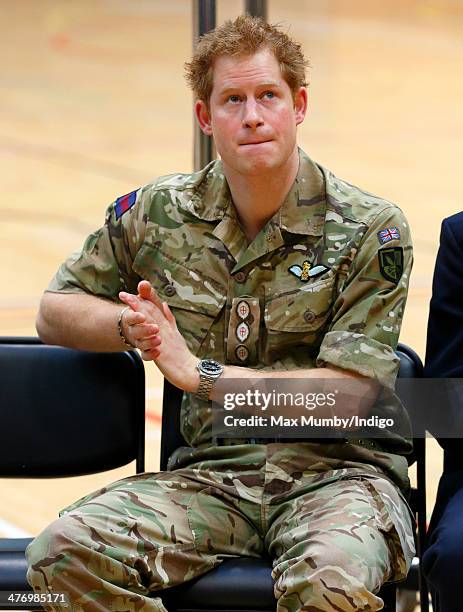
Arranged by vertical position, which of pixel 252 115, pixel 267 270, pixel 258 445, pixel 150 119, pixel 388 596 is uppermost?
pixel 150 119

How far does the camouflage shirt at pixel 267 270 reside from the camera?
2789 millimetres

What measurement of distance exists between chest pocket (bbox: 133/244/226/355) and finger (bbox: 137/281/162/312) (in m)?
0.14

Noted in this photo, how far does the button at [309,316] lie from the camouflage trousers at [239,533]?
0.30 metres

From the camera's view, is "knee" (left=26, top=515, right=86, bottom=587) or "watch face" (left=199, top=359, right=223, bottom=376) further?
"watch face" (left=199, top=359, right=223, bottom=376)

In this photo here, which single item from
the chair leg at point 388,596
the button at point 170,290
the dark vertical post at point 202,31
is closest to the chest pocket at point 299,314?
the button at point 170,290

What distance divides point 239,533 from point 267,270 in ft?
2.09

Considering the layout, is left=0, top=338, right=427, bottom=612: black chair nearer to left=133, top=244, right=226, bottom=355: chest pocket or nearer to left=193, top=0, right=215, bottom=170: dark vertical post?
left=133, top=244, right=226, bottom=355: chest pocket

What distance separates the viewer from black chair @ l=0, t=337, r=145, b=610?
313 cm

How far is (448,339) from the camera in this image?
2.85m

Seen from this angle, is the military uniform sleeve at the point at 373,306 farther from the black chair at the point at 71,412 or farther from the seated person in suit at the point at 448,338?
the black chair at the point at 71,412

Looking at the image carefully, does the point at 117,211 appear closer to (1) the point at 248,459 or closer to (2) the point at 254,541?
(1) the point at 248,459

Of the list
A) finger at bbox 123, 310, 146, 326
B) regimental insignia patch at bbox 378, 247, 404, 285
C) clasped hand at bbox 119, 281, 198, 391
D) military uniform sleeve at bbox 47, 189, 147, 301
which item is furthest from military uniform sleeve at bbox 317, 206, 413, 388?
military uniform sleeve at bbox 47, 189, 147, 301

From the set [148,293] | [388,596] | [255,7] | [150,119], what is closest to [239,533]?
[388,596]

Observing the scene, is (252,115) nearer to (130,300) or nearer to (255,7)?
(130,300)
